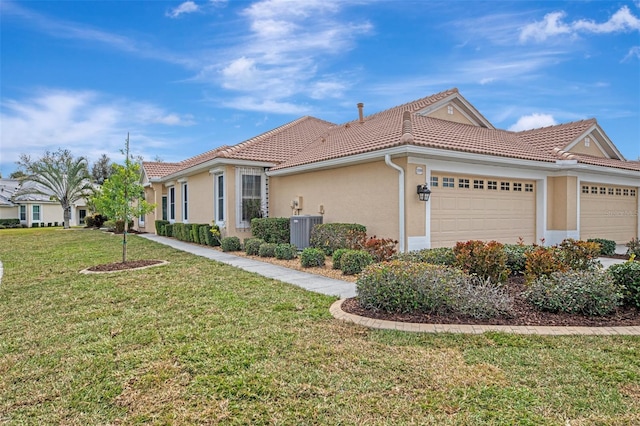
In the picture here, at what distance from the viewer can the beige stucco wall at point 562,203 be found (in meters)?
→ 13.6

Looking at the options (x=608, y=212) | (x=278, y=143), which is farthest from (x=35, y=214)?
(x=608, y=212)

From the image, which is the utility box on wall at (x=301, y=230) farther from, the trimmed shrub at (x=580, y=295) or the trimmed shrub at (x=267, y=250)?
the trimmed shrub at (x=580, y=295)

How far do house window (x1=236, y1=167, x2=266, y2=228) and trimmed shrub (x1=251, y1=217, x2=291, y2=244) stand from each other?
1516 millimetres

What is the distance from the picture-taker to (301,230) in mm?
12555

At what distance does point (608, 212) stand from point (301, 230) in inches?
505

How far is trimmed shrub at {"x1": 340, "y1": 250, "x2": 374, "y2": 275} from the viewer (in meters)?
8.75

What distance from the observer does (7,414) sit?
3.04 meters

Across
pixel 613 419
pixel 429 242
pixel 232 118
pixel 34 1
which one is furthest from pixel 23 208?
pixel 613 419

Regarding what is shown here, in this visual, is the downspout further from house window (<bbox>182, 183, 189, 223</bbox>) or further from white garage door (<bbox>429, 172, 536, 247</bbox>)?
house window (<bbox>182, 183, 189, 223</bbox>)

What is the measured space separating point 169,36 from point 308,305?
12.0 metres

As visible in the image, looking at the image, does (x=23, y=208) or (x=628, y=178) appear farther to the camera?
(x=23, y=208)

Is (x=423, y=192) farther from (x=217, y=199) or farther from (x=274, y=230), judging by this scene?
(x=217, y=199)

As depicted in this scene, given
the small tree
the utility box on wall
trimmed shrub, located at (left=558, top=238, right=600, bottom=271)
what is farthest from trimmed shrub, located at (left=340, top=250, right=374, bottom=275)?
the small tree

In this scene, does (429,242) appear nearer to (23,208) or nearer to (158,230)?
(158,230)
